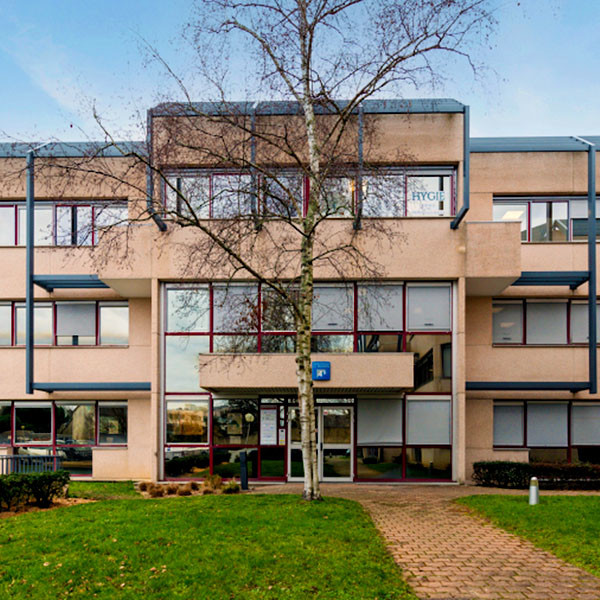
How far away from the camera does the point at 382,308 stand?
16844 millimetres

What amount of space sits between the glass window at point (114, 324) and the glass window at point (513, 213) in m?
11.7

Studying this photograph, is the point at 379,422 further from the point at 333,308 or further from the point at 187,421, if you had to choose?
the point at 187,421

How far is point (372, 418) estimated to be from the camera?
55.6 feet

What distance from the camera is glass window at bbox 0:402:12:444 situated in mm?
18734

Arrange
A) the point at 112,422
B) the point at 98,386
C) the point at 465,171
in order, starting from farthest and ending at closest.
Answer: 1. the point at 112,422
2. the point at 98,386
3. the point at 465,171

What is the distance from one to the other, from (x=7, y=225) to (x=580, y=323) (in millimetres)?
17946

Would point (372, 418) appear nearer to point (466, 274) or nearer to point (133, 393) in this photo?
point (466, 274)

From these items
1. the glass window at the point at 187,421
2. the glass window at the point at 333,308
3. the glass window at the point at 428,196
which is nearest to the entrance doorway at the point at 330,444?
the glass window at the point at 333,308

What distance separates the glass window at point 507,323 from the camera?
18.2 m

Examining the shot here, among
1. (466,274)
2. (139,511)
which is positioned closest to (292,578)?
(139,511)

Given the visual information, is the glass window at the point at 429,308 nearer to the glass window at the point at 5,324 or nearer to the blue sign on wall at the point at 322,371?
the blue sign on wall at the point at 322,371

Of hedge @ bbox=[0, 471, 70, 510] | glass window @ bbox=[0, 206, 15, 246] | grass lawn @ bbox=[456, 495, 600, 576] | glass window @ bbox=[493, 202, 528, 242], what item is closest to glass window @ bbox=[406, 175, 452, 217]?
glass window @ bbox=[493, 202, 528, 242]

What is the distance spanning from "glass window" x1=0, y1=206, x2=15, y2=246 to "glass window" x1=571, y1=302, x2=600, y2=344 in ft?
57.1

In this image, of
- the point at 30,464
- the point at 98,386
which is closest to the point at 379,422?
the point at 98,386
